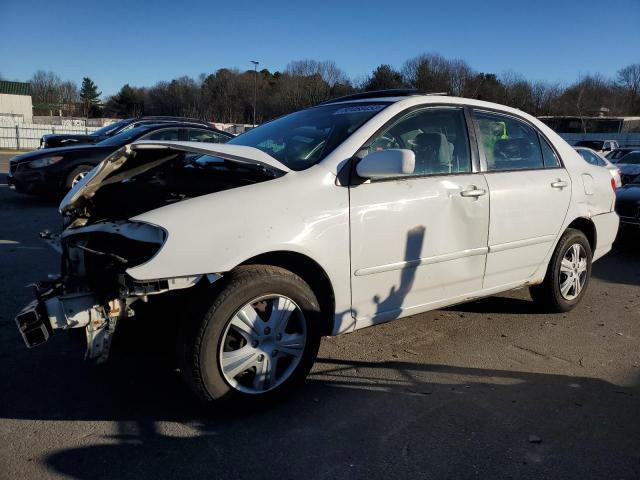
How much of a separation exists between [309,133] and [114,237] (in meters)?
1.48

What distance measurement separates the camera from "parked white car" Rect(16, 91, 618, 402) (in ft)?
8.46

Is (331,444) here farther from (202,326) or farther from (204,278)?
(204,278)

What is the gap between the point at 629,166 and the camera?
51.2 ft

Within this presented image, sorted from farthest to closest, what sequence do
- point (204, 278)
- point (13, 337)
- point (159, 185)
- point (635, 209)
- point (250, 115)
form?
point (250, 115), point (635, 209), point (13, 337), point (159, 185), point (204, 278)

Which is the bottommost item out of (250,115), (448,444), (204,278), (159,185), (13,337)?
(448,444)

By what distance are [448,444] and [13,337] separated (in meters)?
3.10

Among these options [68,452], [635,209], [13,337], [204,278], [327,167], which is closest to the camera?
[68,452]

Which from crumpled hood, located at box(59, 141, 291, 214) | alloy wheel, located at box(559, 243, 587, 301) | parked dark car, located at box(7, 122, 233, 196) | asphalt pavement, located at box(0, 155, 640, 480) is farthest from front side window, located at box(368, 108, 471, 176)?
parked dark car, located at box(7, 122, 233, 196)

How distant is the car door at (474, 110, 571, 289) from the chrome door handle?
0.36ft

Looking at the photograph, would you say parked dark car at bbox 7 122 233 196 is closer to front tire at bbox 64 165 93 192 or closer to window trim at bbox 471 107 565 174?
front tire at bbox 64 165 93 192

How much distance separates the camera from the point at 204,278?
266 centimetres

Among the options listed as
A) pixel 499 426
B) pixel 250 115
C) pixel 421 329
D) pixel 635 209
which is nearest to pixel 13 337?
pixel 421 329

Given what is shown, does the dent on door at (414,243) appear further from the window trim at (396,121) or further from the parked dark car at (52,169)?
the parked dark car at (52,169)

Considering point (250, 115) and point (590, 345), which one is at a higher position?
point (250, 115)
